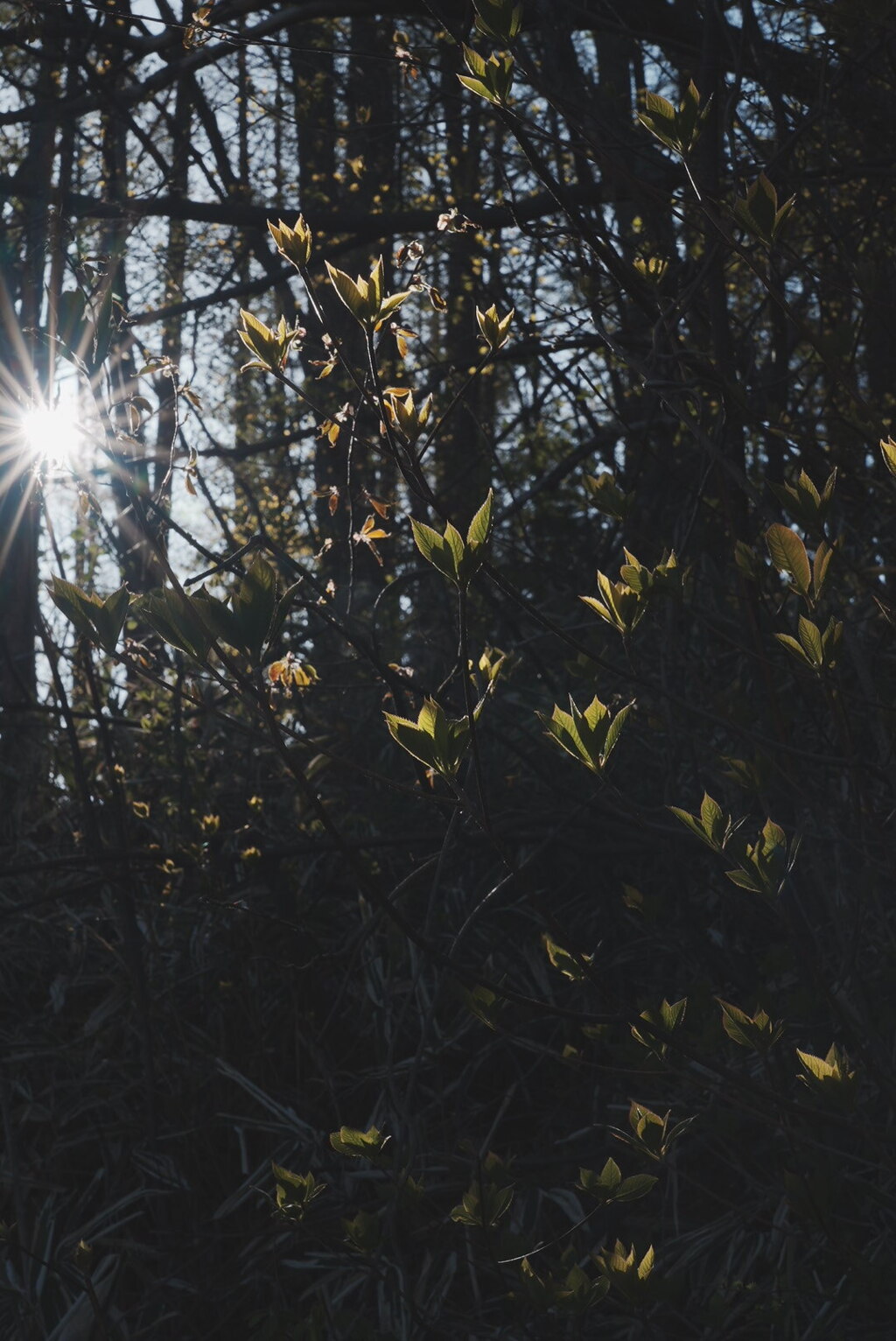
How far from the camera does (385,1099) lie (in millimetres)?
2453

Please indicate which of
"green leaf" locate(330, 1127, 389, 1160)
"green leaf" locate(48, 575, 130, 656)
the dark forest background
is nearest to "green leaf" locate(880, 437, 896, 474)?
the dark forest background

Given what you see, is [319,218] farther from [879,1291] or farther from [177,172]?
[879,1291]

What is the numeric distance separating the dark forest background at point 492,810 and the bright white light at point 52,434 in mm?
42

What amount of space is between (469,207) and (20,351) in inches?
69.6

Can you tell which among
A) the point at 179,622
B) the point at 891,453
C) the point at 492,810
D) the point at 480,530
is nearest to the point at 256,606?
the point at 179,622

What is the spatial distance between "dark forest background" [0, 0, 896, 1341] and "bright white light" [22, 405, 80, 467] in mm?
42

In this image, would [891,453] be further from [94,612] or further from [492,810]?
[492,810]

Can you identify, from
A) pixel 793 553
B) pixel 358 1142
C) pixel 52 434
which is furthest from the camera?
pixel 52 434

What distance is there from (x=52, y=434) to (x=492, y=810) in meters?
1.43

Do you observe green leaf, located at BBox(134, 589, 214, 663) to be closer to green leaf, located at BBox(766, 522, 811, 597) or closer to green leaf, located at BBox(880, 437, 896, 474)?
green leaf, located at BBox(766, 522, 811, 597)

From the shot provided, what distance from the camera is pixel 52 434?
80.6 inches

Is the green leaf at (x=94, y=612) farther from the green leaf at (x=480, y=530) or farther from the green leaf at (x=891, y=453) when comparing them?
the green leaf at (x=891, y=453)

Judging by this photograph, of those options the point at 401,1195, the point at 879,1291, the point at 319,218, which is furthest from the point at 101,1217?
the point at 319,218

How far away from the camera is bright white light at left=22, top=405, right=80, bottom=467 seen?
2.00 m
